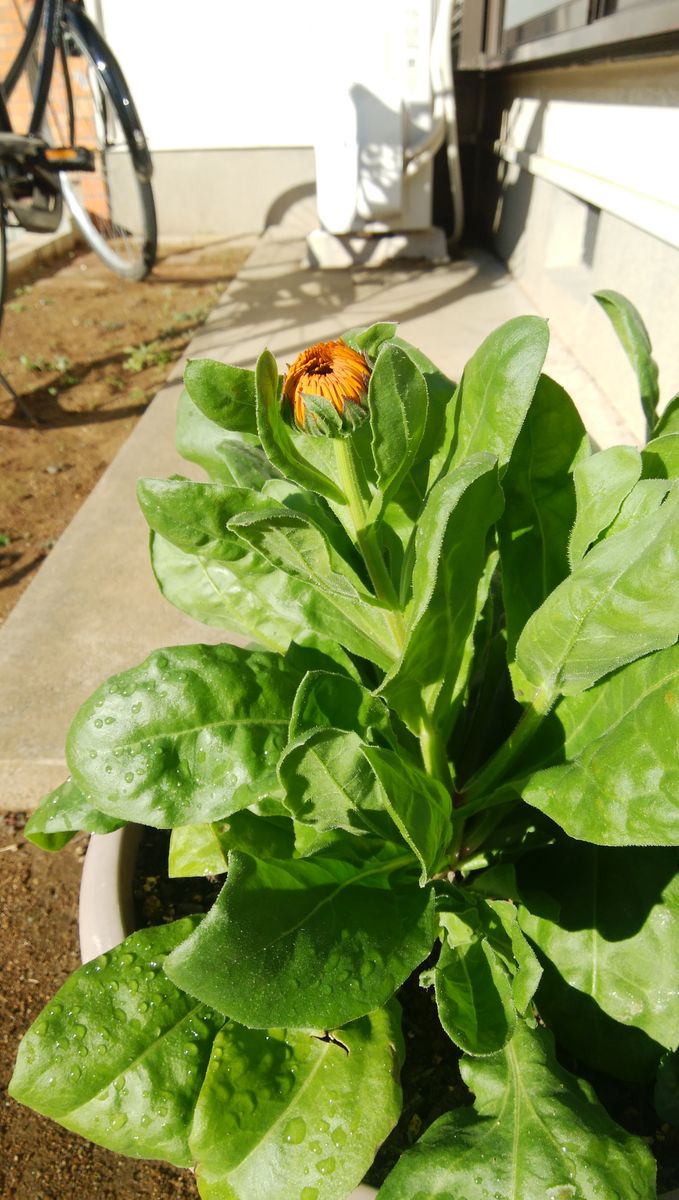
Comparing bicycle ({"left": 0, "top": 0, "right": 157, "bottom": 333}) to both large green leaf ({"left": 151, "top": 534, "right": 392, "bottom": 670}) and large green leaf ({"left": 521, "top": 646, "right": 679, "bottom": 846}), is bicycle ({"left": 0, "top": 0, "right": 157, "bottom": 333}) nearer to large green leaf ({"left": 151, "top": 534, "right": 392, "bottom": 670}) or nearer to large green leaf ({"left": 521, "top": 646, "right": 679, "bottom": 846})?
large green leaf ({"left": 151, "top": 534, "right": 392, "bottom": 670})

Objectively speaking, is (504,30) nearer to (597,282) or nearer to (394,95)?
(394,95)

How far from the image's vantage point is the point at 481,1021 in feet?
A: 2.99

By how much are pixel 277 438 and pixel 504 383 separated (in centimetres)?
26

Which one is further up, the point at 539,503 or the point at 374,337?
the point at 374,337

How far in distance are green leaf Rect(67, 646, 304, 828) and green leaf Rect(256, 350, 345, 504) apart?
9.3 inches

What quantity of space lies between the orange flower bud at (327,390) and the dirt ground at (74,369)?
1.90 m

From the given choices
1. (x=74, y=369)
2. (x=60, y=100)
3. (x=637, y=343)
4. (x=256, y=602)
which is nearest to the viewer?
(x=637, y=343)

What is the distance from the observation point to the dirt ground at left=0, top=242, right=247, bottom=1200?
127 centimetres

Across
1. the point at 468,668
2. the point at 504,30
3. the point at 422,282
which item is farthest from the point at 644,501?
the point at 504,30

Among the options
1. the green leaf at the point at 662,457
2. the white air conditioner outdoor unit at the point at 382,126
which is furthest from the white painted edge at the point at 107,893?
the white air conditioner outdoor unit at the point at 382,126

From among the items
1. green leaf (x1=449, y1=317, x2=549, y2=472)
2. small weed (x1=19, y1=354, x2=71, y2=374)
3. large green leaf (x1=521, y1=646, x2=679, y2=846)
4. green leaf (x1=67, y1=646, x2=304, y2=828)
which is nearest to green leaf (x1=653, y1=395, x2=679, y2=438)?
green leaf (x1=449, y1=317, x2=549, y2=472)

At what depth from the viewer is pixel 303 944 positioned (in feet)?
2.85

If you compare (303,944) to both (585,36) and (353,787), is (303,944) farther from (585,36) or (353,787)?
(585,36)

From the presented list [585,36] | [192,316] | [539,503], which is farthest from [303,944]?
[192,316]
